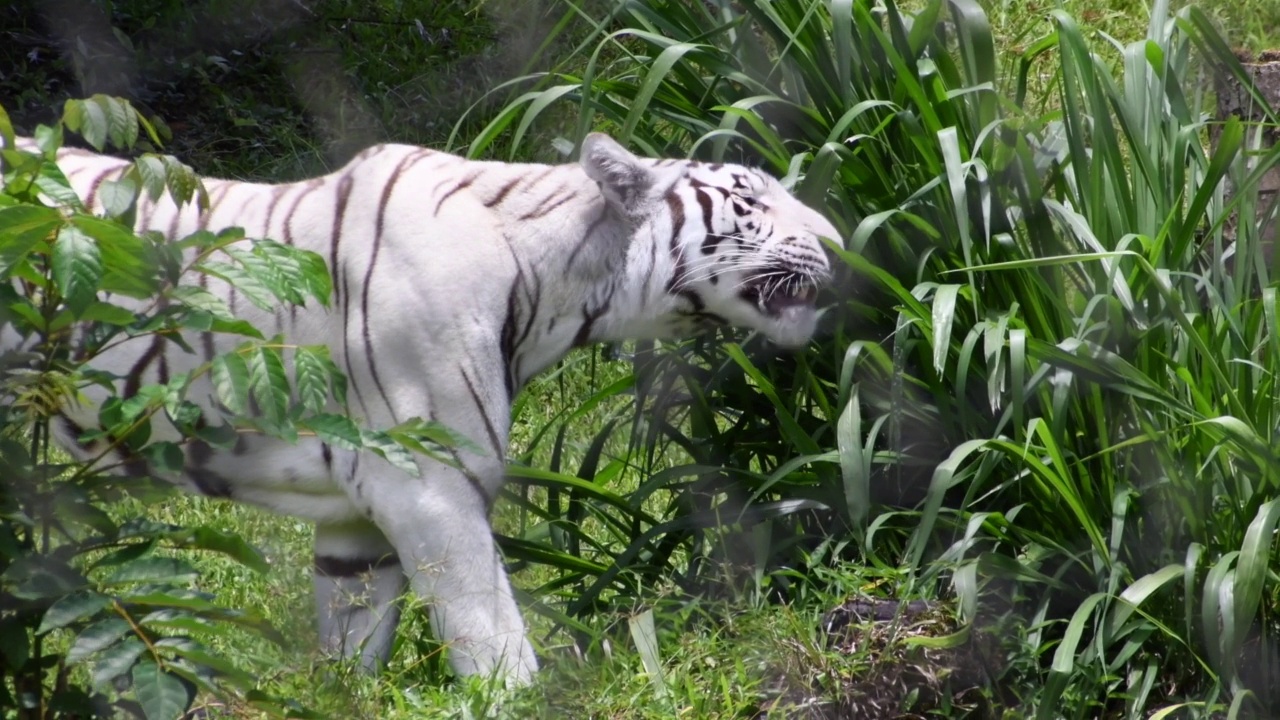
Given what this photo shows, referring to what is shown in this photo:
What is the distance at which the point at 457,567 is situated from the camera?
218 centimetres

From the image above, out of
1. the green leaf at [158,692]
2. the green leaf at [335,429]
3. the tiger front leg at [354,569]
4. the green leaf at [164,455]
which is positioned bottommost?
the tiger front leg at [354,569]

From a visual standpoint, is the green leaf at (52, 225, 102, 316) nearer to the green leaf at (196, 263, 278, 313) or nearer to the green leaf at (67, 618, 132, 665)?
the green leaf at (196, 263, 278, 313)

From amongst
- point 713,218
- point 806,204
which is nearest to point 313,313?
point 713,218

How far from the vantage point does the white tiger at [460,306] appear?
2.20 meters

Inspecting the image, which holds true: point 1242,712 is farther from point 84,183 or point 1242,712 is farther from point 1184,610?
point 84,183

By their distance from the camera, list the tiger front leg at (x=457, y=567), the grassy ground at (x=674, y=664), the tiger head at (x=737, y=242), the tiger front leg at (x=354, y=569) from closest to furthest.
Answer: the grassy ground at (x=674, y=664) < the tiger front leg at (x=457, y=567) < the tiger head at (x=737, y=242) < the tiger front leg at (x=354, y=569)

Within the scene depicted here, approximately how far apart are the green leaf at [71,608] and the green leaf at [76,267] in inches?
10.6

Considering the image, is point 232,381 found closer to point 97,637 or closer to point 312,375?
point 312,375

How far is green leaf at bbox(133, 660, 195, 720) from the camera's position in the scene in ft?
4.30

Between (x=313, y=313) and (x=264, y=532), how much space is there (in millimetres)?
953

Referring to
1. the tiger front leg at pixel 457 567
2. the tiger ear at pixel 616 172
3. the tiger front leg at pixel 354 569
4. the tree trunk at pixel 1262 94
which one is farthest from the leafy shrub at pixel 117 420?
the tree trunk at pixel 1262 94

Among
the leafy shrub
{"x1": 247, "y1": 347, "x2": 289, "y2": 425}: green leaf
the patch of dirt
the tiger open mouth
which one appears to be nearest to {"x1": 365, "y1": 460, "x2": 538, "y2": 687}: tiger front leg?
the patch of dirt

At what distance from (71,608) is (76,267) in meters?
0.32

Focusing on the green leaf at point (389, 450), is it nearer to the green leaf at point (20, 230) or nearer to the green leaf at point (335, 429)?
the green leaf at point (335, 429)
